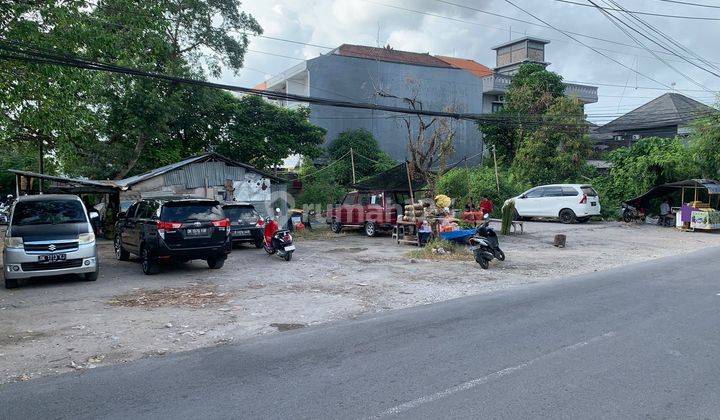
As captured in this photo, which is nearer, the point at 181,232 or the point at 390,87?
the point at 181,232

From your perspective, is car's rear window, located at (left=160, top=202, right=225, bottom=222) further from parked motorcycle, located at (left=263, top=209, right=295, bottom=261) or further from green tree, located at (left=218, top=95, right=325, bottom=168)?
green tree, located at (left=218, top=95, right=325, bottom=168)

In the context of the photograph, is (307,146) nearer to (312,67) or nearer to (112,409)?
(312,67)

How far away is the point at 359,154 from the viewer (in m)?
33.6

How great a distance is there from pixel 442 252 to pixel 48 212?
976 cm

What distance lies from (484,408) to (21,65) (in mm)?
12481

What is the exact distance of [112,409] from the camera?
14.5 feet

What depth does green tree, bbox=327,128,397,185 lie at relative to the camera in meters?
33.2

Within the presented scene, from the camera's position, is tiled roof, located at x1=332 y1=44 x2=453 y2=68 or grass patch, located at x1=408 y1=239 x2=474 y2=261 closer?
grass patch, located at x1=408 y1=239 x2=474 y2=261

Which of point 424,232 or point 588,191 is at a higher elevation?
point 588,191

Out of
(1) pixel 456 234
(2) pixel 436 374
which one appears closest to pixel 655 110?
(1) pixel 456 234

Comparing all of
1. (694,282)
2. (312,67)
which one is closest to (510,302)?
(694,282)

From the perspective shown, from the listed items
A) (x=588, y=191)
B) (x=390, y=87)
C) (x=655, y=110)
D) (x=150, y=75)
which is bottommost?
(x=588, y=191)

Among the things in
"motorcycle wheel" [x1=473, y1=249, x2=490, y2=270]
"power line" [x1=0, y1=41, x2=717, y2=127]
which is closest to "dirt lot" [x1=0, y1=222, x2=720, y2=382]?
"motorcycle wheel" [x1=473, y1=249, x2=490, y2=270]

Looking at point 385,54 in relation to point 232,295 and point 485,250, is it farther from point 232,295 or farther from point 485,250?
point 232,295
